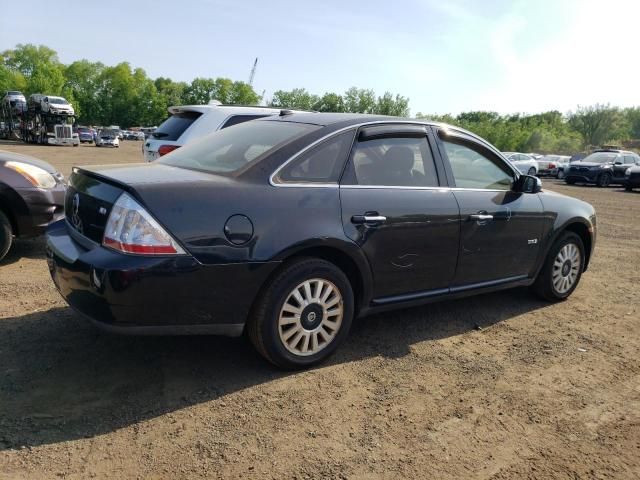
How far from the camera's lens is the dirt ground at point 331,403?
2494 mm

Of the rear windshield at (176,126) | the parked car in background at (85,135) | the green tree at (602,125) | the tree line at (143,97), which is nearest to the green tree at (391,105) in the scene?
the tree line at (143,97)

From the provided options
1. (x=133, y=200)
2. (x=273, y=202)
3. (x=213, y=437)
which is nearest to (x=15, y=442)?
(x=213, y=437)

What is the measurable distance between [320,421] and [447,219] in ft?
6.01

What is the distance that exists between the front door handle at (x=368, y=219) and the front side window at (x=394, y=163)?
0.25m

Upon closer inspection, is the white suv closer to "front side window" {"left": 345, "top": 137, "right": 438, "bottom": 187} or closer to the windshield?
"front side window" {"left": 345, "top": 137, "right": 438, "bottom": 187}

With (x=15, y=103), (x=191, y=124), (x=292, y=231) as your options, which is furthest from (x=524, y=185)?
(x=15, y=103)

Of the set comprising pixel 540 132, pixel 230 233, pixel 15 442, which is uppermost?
pixel 540 132

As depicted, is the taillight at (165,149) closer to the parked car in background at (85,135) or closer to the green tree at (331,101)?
the parked car in background at (85,135)

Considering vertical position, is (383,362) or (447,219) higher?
(447,219)

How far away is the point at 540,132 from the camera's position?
68375 mm

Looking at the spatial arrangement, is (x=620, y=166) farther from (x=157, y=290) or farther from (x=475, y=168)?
(x=157, y=290)

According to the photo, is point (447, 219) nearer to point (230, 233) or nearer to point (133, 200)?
point (230, 233)

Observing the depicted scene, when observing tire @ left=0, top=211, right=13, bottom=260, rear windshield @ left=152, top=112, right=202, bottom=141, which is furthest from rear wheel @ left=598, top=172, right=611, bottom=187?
tire @ left=0, top=211, right=13, bottom=260

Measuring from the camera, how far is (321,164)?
3434mm
